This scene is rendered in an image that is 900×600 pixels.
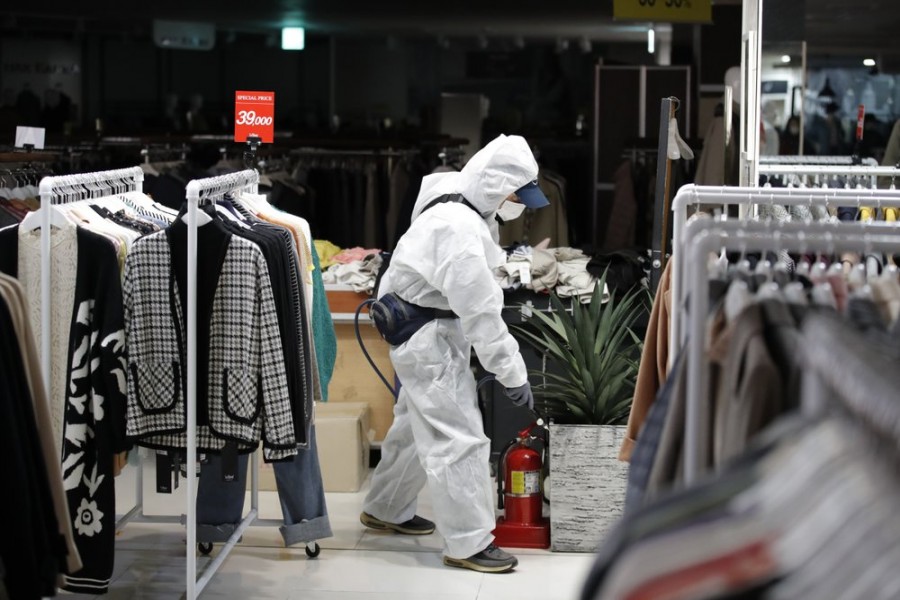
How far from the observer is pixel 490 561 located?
15.2ft

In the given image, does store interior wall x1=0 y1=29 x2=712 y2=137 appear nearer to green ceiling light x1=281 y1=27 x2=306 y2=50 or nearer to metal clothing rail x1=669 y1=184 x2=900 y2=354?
green ceiling light x1=281 y1=27 x2=306 y2=50

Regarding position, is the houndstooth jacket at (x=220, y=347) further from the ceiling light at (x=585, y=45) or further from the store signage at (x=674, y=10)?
the ceiling light at (x=585, y=45)

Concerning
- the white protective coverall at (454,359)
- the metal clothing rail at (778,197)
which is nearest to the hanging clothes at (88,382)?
the white protective coverall at (454,359)

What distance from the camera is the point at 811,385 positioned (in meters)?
1.65

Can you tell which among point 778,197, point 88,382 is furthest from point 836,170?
point 88,382

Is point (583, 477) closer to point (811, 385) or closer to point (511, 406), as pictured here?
point (511, 406)

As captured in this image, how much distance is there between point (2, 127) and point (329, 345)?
398cm

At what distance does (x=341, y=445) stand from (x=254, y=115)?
1602 mm

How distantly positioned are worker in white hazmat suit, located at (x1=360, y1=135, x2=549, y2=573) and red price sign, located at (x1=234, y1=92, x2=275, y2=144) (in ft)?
2.31

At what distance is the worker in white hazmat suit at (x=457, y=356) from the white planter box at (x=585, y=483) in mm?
270

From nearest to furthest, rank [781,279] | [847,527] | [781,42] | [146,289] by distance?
[847,527] < [781,279] < [146,289] < [781,42]

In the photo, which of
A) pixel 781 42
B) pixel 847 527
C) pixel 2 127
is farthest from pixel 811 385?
pixel 2 127

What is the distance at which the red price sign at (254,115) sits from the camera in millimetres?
4797

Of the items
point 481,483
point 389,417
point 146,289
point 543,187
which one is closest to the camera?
point 146,289
